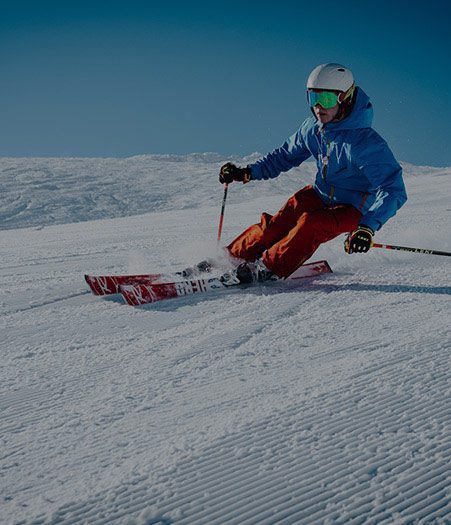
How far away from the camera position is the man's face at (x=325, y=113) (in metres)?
3.54

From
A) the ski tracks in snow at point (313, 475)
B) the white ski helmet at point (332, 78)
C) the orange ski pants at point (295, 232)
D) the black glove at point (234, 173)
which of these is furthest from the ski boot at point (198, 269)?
the ski tracks in snow at point (313, 475)

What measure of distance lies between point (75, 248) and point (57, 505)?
5.54 m

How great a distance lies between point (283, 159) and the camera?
4.56 meters

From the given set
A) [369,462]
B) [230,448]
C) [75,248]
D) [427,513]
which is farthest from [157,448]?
[75,248]

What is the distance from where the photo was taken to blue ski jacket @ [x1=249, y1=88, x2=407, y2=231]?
3389 mm

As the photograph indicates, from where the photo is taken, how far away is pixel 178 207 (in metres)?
22.6

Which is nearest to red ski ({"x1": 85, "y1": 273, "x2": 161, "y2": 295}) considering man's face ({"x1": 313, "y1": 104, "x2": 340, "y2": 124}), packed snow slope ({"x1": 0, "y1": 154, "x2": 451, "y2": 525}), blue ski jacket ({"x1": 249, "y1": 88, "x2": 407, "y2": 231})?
packed snow slope ({"x1": 0, "y1": 154, "x2": 451, "y2": 525})

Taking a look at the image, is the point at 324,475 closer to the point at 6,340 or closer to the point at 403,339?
the point at 403,339

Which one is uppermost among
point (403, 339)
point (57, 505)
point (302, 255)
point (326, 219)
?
point (326, 219)

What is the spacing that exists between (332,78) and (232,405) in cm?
274

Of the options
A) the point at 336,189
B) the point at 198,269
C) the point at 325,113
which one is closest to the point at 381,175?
the point at 336,189

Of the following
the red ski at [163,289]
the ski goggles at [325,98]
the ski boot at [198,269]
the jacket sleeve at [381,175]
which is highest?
the ski goggles at [325,98]

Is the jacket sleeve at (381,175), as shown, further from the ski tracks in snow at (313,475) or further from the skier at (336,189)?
Result: the ski tracks in snow at (313,475)

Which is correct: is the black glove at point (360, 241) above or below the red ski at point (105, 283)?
above
